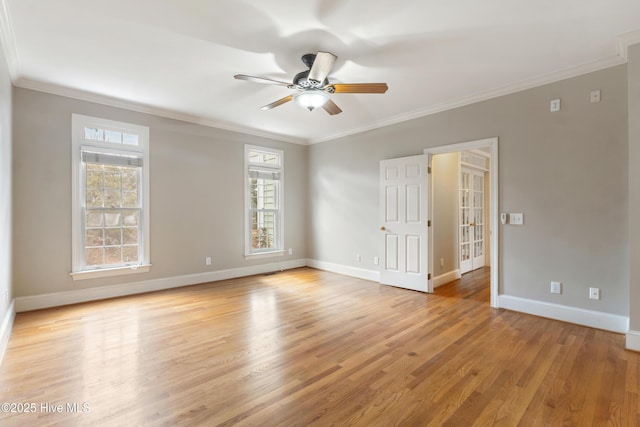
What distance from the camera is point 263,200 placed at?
5977 millimetres

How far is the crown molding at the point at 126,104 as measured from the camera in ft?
11.8

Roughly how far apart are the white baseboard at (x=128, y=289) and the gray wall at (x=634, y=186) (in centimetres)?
507

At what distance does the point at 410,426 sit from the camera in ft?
5.54

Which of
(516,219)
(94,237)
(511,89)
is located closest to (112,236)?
(94,237)

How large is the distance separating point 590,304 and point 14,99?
6949mm

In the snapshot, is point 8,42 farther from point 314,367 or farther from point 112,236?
point 314,367

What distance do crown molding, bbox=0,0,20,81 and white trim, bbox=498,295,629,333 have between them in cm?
563

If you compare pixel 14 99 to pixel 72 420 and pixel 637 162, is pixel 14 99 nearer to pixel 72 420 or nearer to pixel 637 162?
pixel 72 420

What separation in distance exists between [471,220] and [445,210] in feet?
4.27

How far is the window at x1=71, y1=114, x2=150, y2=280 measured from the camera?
→ 3.94 meters

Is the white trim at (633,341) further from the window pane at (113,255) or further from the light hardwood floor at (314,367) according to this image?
the window pane at (113,255)

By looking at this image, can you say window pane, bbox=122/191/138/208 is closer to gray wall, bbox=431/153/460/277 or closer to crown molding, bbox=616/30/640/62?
gray wall, bbox=431/153/460/277

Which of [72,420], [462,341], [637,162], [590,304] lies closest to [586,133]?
[637,162]

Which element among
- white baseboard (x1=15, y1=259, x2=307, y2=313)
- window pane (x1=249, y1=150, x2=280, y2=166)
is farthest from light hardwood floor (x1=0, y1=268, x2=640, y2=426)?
window pane (x1=249, y1=150, x2=280, y2=166)
